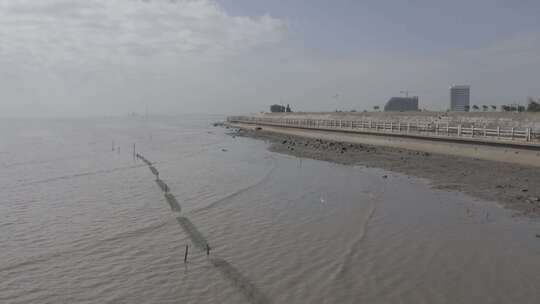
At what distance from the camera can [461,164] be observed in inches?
951

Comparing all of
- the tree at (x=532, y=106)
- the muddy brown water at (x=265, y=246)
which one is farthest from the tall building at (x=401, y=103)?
the muddy brown water at (x=265, y=246)

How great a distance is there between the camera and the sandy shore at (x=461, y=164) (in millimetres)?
15477

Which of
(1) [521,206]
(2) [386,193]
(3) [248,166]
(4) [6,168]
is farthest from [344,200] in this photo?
(4) [6,168]

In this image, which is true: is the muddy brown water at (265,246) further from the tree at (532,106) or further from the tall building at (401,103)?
the tall building at (401,103)

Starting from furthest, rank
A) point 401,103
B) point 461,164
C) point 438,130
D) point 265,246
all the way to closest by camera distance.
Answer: point 401,103 → point 438,130 → point 461,164 → point 265,246

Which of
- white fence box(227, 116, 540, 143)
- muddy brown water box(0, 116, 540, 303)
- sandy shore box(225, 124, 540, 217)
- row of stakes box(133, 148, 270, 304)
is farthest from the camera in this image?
white fence box(227, 116, 540, 143)

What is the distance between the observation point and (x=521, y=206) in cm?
1321

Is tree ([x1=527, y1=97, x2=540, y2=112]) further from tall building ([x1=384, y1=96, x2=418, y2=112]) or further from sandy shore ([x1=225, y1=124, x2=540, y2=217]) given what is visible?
tall building ([x1=384, y1=96, x2=418, y2=112])

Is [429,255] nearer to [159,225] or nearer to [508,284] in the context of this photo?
[508,284]

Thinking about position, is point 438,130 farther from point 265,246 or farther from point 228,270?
point 228,270

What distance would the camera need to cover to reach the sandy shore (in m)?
15.5

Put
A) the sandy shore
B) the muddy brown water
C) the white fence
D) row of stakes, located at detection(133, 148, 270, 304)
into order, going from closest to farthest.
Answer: row of stakes, located at detection(133, 148, 270, 304) < the muddy brown water < the sandy shore < the white fence

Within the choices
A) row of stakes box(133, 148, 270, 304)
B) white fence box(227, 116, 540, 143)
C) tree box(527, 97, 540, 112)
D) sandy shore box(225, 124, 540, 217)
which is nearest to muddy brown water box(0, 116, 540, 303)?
row of stakes box(133, 148, 270, 304)

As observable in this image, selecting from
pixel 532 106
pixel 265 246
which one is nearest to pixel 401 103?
pixel 532 106
